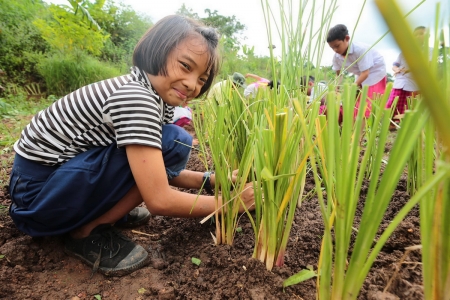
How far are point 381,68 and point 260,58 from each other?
5185 mm

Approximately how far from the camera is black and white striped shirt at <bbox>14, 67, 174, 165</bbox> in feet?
2.90

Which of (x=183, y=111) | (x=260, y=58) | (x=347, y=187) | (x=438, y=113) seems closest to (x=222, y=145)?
(x=347, y=187)

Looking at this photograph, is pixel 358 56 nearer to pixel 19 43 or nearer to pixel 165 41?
pixel 165 41

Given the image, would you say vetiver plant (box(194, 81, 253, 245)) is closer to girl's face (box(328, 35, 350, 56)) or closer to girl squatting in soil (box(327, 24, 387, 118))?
girl squatting in soil (box(327, 24, 387, 118))

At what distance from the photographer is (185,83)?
3.22ft

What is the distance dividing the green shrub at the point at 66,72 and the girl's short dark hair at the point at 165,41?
389 cm

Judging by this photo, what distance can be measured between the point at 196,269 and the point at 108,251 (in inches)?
13.4

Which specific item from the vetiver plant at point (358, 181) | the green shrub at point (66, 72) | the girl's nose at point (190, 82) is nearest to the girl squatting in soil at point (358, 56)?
the girl's nose at point (190, 82)

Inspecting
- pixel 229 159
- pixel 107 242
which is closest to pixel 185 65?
pixel 229 159

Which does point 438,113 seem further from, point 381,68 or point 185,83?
point 381,68

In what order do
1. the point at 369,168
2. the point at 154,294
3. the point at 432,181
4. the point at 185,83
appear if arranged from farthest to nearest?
the point at 369,168
the point at 185,83
the point at 154,294
the point at 432,181

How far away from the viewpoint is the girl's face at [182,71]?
3.20ft

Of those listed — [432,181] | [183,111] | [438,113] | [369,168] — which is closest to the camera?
[438,113]

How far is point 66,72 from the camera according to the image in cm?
441
